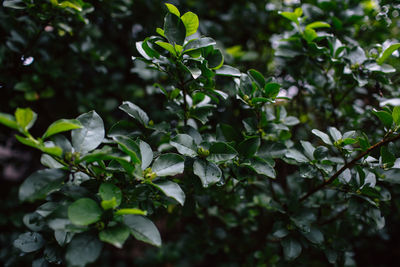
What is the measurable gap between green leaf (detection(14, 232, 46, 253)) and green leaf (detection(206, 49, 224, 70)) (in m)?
0.90

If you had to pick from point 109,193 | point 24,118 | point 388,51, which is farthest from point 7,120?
point 388,51

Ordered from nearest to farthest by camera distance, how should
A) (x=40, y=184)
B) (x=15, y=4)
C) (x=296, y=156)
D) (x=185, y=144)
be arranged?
(x=40, y=184), (x=185, y=144), (x=296, y=156), (x=15, y=4)

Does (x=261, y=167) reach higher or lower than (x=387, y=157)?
lower

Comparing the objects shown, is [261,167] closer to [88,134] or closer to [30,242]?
[88,134]

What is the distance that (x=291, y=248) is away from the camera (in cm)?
112

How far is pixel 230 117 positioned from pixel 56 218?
55.1 inches

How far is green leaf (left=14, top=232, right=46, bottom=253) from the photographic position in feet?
3.10

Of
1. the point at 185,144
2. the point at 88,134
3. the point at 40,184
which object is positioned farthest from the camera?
the point at 185,144

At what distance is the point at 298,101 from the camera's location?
175 centimetres

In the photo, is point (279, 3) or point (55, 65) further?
point (279, 3)

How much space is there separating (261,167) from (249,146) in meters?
0.09

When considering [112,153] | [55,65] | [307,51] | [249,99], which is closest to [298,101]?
[307,51]

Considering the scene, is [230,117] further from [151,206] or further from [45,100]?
[45,100]

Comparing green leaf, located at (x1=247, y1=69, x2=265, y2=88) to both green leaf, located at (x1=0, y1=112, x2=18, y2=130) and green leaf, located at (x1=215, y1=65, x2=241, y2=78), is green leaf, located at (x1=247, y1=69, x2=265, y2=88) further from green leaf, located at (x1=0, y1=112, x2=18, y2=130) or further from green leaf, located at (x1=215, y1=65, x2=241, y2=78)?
green leaf, located at (x1=0, y1=112, x2=18, y2=130)
